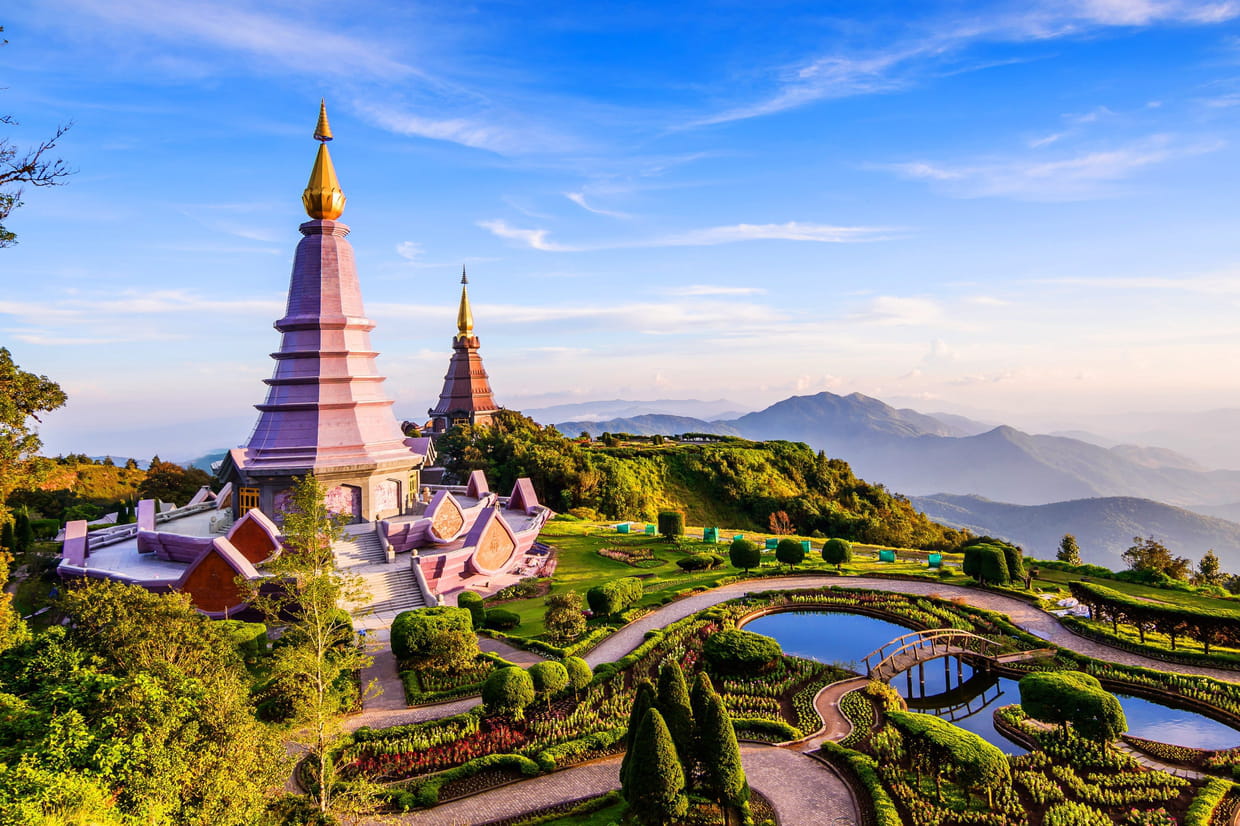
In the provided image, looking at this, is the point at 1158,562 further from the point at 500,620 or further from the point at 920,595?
the point at 500,620

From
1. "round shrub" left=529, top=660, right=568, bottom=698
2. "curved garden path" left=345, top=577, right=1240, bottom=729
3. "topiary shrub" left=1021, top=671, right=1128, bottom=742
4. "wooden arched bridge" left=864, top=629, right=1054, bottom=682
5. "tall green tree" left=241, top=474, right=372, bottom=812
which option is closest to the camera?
"tall green tree" left=241, top=474, right=372, bottom=812

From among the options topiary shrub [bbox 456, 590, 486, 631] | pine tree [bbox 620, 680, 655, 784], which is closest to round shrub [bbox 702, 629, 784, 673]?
pine tree [bbox 620, 680, 655, 784]

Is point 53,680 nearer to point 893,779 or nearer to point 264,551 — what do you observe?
point 264,551

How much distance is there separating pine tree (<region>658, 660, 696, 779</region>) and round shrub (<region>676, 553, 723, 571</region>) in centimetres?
2064

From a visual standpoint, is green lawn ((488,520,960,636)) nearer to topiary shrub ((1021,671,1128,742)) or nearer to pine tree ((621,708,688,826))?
pine tree ((621,708,688,826))

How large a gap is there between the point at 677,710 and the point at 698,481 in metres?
52.7

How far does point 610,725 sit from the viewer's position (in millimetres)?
17391

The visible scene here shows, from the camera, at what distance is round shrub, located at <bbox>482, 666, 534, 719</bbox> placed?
17438 millimetres

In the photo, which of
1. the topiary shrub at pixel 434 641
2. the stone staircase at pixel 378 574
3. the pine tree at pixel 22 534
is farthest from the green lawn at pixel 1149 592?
the pine tree at pixel 22 534

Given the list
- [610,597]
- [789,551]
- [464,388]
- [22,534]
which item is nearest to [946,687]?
[610,597]

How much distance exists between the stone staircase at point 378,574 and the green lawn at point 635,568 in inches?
171

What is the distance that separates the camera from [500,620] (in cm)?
2484

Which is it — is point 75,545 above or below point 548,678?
above

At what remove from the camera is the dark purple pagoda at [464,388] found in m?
69.1
